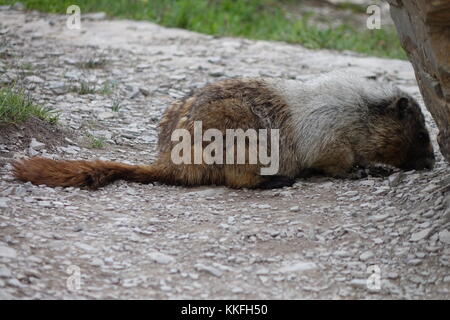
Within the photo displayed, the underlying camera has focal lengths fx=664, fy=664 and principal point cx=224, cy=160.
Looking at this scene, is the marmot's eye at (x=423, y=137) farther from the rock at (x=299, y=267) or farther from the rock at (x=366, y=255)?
the rock at (x=299, y=267)

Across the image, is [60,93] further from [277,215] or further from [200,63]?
[277,215]

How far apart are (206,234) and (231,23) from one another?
7.23 metres

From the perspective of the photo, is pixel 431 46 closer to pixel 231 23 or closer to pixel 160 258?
pixel 160 258

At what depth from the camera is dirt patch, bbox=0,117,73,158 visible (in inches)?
250

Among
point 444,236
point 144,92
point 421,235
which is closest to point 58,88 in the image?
point 144,92

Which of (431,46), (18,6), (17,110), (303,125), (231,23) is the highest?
(18,6)

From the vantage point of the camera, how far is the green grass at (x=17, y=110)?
6520 mm

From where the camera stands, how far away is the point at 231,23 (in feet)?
38.6

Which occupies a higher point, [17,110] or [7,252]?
[17,110]

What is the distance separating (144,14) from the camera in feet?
37.4

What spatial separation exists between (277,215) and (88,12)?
7.09 metres
